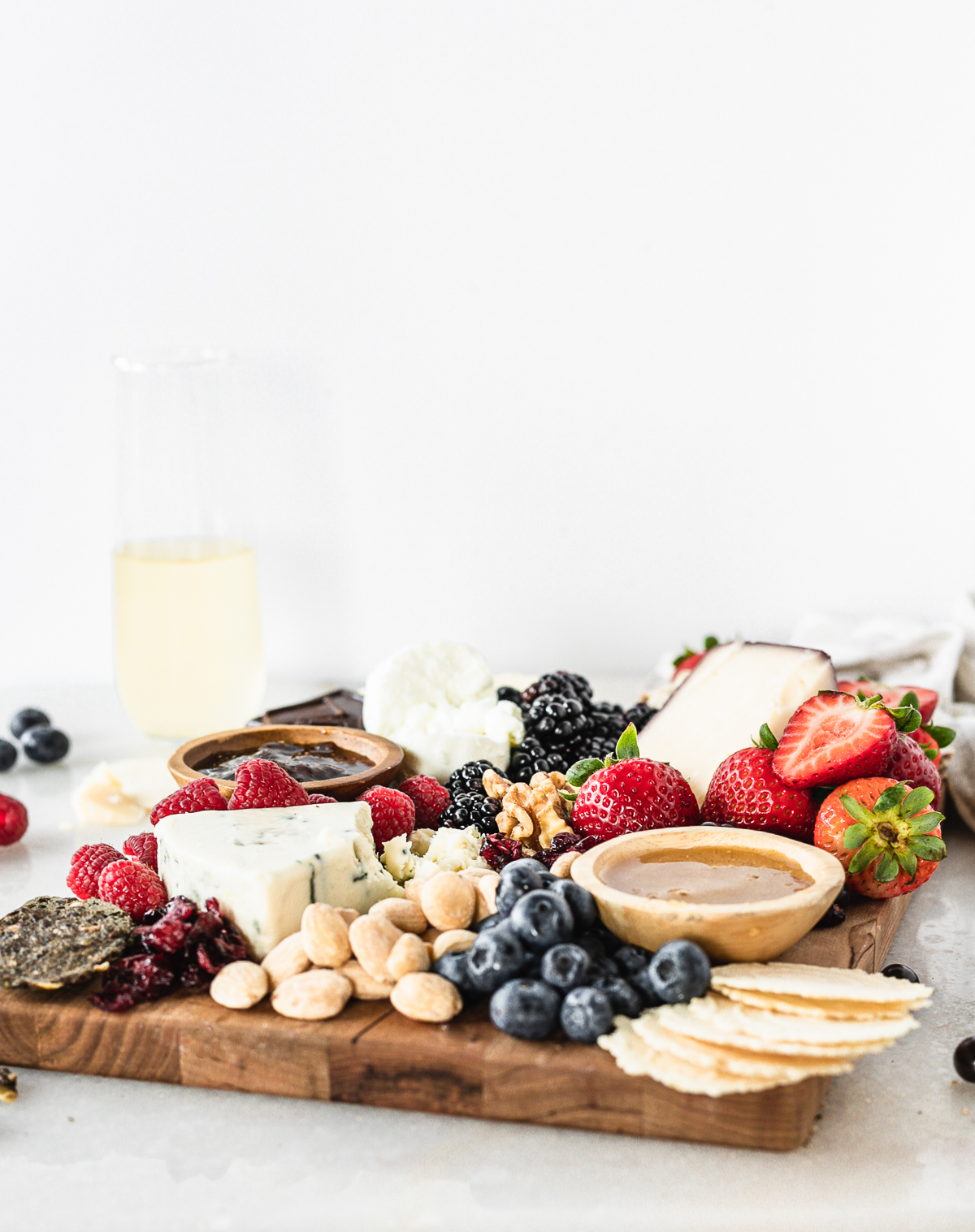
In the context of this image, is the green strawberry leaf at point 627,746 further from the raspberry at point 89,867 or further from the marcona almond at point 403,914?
the raspberry at point 89,867

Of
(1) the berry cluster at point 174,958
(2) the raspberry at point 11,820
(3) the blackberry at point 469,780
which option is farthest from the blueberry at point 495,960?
(2) the raspberry at point 11,820

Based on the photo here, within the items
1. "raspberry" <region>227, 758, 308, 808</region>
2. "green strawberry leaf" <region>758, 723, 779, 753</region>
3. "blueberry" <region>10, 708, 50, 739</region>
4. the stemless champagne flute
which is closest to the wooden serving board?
"raspberry" <region>227, 758, 308, 808</region>

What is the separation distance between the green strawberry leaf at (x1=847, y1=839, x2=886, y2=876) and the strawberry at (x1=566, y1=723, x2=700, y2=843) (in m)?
0.17

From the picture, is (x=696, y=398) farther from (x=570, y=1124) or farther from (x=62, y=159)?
(x=570, y=1124)

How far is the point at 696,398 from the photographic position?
6.50 feet

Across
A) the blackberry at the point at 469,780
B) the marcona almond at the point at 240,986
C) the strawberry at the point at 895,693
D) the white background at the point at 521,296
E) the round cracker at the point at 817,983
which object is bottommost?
the marcona almond at the point at 240,986

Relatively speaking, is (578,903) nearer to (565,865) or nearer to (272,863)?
(565,865)

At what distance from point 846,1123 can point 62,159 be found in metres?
1.83

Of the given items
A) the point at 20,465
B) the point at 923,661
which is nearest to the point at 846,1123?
the point at 923,661

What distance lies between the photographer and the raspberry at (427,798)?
1.33 metres

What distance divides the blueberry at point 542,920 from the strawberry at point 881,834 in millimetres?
305

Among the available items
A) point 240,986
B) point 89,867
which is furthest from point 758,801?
point 89,867

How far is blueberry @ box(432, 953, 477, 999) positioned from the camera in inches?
37.2

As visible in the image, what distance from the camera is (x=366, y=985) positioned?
958 millimetres
